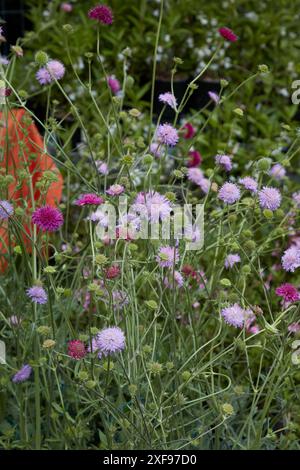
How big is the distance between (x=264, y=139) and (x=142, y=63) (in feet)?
2.31

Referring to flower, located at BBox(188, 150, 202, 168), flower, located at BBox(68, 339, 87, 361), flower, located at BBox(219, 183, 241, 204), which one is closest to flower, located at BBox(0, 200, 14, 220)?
flower, located at BBox(68, 339, 87, 361)

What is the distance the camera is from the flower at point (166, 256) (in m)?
1.12

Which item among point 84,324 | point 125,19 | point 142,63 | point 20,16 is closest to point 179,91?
point 142,63

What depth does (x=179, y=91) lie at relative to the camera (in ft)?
10.7

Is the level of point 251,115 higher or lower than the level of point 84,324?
higher

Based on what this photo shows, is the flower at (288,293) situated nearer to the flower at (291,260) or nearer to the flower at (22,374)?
the flower at (291,260)

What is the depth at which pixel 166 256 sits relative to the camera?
3.66ft

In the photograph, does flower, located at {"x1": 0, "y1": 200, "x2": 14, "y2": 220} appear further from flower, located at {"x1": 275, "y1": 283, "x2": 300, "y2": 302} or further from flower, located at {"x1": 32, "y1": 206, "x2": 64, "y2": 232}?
flower, located at {"x1": 275, "y1": 283, "x2": 300, "y2": 302}

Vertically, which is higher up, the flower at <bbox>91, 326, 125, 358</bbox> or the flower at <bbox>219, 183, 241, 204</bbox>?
the flower at <bbox>219, 183, 241, 204</bbox>

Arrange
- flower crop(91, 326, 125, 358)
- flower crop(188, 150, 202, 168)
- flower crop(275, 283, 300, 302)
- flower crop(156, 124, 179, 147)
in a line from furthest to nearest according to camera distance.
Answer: flower crop(188, 150, 202, 168) → flower crop(156, 124, 179, 147) → flower crop(275, 283, 300, 302) → flower crop(91, 326, 125, 358)

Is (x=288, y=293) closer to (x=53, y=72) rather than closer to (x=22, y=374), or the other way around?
(x=22, y=374)

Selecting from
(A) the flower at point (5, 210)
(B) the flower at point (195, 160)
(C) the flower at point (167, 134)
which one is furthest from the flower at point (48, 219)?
(B) the flower at point (195, 160)

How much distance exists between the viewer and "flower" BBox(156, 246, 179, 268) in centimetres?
112
